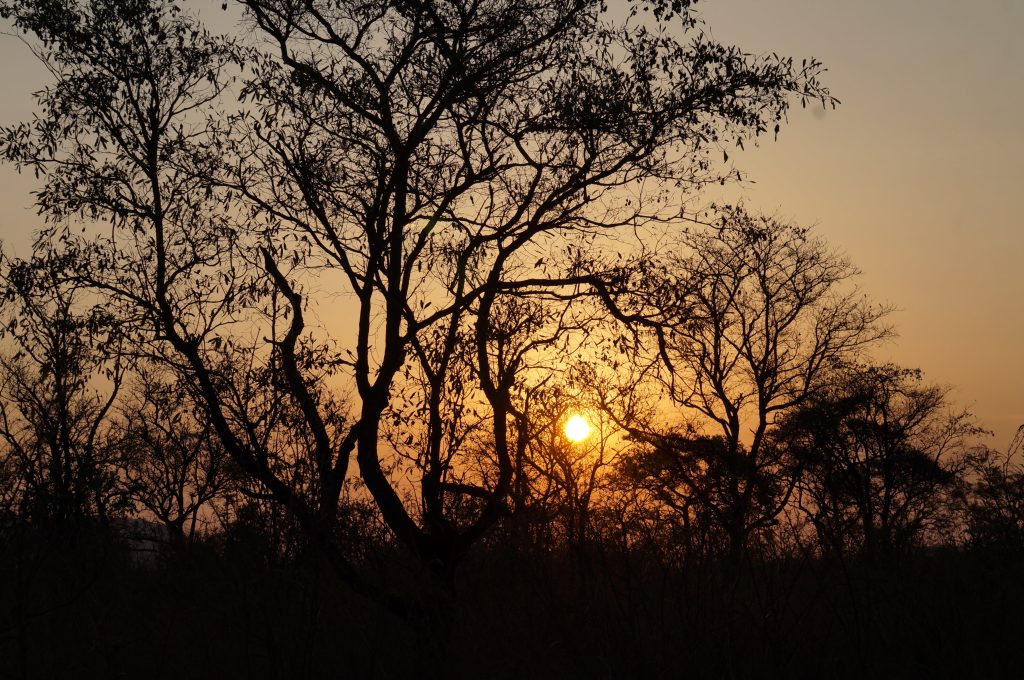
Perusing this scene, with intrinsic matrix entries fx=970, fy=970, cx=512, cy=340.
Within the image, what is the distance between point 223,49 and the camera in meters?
16.0

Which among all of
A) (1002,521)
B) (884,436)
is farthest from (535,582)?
(884,436)

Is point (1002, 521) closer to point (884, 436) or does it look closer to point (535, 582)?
point (535, 582)

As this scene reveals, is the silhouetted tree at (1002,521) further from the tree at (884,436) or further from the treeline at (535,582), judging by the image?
the tree at (884,436)

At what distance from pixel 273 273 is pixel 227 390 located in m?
2.53

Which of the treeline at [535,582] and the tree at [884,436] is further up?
the tree at [884,436]

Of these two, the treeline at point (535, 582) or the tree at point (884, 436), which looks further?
the tree at point (884, 436)

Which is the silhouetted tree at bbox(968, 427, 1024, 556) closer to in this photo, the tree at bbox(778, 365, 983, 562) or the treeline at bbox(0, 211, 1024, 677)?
the treeline at bbox(0, 211, 1024, 677)

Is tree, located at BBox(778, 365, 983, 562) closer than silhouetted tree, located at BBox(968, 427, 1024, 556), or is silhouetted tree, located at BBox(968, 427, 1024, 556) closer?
silhouetted tree, located at BBox(968, 427, 1024, 556)

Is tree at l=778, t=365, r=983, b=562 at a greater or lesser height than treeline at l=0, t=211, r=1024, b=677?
greater

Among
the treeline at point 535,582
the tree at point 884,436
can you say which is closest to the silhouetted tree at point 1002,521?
the treeline at point 535,582

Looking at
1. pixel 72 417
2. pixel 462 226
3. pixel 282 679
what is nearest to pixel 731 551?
pixel 282 679

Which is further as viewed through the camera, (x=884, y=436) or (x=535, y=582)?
(x=884, y=436)

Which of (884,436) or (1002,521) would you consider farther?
(884,436)

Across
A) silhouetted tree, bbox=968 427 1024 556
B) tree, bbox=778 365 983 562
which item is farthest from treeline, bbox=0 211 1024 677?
tree, bbox=778 365 983 562
